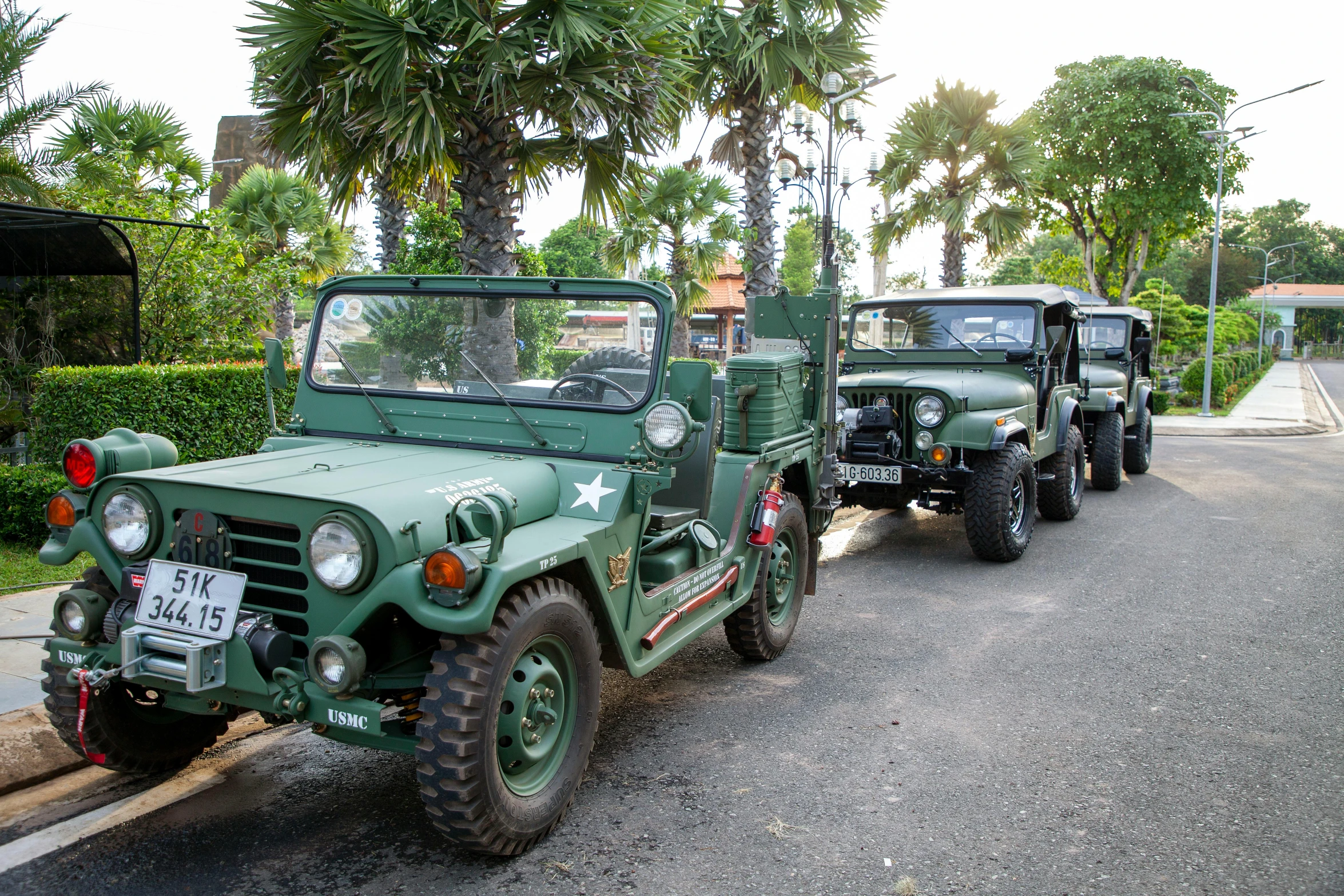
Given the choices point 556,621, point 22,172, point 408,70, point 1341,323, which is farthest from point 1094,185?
point 1341,323

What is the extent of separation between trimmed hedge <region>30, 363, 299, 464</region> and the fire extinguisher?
356 centimetres

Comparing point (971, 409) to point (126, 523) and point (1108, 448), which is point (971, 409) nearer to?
point (1108, 448)

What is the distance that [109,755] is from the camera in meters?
3.48

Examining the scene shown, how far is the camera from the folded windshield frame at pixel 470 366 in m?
4.07

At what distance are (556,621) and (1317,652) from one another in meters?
4.96

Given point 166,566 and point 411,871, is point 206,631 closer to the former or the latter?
point 166,566

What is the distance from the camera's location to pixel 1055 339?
363 inches

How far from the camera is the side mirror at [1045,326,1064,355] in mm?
9102

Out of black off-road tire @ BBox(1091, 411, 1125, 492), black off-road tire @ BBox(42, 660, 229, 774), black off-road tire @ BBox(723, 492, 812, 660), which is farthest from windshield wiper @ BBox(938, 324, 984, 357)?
black off-road tire @ BBox(42, 660, 229, 774)

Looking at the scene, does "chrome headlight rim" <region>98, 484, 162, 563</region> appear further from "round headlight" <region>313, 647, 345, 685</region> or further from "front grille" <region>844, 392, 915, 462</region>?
"front grille" <region>844, 392, 915, 462</region>

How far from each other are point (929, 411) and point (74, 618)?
6.36 meters

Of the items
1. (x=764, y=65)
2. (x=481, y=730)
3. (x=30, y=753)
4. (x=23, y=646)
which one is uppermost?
(x=764, y=65)

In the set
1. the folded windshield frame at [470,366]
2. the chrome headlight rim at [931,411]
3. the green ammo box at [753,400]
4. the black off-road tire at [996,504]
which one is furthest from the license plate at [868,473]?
the folded windshield frame at [470,366]

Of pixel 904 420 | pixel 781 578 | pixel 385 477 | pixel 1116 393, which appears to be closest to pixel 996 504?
pixel 904 420
